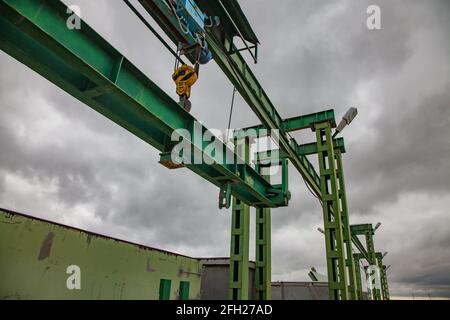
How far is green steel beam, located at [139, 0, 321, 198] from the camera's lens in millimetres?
4988

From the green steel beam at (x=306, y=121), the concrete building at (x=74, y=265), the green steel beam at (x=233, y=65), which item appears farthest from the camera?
the green steel beam at (x=306, y=121)

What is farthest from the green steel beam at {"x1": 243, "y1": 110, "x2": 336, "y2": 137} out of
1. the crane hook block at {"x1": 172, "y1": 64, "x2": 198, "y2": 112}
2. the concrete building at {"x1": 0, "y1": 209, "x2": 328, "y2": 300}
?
the crane hook block at {"x1": 172, "y1": 64, "x2": 198, "y2": 112}

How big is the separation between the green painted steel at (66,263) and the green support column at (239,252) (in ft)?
6.86

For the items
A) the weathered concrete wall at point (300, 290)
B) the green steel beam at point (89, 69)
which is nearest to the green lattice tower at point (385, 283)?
the weathered concrete wall at point (300, 290)

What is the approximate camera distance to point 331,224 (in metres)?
9.30

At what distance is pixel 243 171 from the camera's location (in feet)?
19.0

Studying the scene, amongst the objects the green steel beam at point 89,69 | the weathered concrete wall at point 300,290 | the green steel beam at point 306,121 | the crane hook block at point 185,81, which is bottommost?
the weathered concrete wall at point 300,290

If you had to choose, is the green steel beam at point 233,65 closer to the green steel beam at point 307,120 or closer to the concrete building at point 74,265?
the green steel beam at point 307,120

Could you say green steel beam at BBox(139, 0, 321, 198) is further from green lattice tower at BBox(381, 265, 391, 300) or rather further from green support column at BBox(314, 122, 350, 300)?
green lattice tower at BBox(381, 265, 391, 300)

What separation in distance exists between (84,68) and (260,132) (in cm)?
757

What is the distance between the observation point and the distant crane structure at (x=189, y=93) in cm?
302
